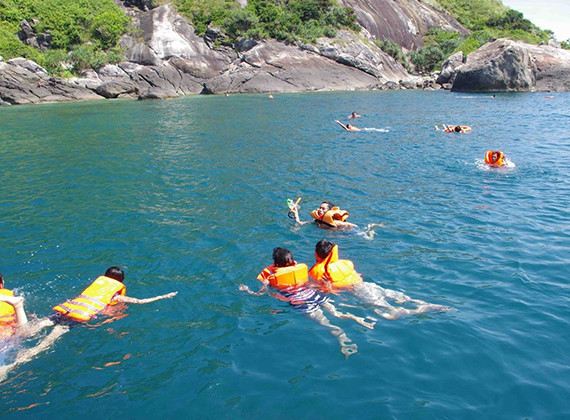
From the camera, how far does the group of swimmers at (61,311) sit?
632cm

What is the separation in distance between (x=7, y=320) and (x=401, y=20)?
101 m

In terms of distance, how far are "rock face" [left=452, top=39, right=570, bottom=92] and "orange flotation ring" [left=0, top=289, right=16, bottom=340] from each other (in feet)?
204

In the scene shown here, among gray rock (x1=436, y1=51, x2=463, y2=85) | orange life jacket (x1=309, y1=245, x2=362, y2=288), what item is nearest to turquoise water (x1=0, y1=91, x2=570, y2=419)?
orange life jacket (x1=309, y1=245, x2=362, y2=288)

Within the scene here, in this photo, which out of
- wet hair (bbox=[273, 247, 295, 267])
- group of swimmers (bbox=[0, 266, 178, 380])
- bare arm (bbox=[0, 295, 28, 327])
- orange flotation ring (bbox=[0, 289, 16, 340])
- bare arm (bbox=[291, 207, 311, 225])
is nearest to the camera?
bare arm (bbox=[0, 295, 28, 327])

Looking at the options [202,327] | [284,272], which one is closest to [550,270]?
[284,272]

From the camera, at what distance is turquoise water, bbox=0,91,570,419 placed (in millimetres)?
5477

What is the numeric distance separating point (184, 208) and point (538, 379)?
10.1 meters

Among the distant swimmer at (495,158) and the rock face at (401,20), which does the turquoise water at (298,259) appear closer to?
the distant swimmer at (495,158)

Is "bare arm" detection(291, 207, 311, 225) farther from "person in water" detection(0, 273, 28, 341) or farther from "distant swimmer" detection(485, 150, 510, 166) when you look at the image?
"distant swimmer" detection(485, 150, 510, 166)

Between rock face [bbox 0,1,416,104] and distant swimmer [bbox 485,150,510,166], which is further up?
rock face [bbox 0,1,416,104]

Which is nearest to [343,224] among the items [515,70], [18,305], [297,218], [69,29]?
[297,218]

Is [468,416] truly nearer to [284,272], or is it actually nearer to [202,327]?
[284,272]

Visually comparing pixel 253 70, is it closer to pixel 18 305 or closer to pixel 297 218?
pixel 297 218

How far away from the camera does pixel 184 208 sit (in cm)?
1295
